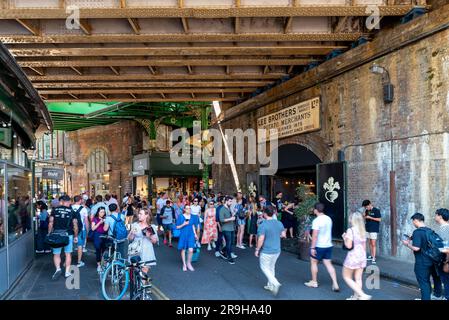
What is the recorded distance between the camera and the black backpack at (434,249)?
6551 millimetres

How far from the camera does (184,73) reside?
16422 millimetres

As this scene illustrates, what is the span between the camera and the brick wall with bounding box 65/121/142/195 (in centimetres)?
3578

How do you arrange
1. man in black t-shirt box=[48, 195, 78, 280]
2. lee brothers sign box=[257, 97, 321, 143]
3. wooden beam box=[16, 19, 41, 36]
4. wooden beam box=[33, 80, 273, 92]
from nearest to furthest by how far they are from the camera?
man in black t-shirt box=[48, 195, 78, 280] → wooden beam box=[16, 19, 41, 36] → lee brothers sign box=[257, 97, 321, 143] → wooden beam box=[33, 80, 273, 92]

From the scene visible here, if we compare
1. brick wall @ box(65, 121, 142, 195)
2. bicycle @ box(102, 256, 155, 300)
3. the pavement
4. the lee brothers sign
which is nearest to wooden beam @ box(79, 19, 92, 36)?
the pavement

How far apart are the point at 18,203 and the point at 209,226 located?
17.8 ft

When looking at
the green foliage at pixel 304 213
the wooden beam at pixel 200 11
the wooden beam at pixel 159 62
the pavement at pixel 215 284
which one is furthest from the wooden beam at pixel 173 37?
the pavement at pixel 215 284

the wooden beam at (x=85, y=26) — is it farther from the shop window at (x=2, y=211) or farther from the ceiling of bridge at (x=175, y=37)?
the shop window at (x=2, y=211)

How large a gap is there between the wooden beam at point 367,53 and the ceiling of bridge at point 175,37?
15.8 inches

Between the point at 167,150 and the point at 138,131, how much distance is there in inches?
122

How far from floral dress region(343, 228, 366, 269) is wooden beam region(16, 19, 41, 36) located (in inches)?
381

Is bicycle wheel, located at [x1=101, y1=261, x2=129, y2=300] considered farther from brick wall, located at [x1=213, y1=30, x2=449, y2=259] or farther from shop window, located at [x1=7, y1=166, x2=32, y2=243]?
brick wall, located at [x1=213, y1=30, x2=449, y2=259]

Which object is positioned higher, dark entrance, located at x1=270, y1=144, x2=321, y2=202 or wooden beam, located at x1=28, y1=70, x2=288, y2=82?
wooden beam, located at x1=28, y1=70, x2=288, y2=82
